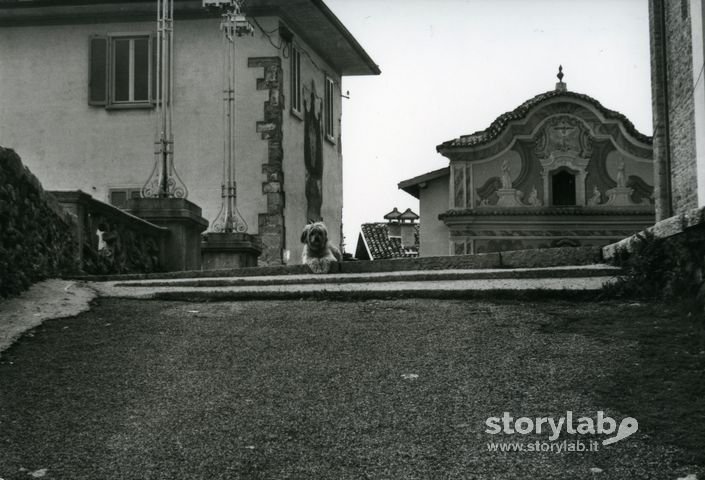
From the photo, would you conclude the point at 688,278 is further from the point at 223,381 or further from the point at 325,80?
the point at 325,80

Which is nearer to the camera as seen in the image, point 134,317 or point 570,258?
point 134,317

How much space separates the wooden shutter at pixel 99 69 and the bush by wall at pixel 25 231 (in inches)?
556

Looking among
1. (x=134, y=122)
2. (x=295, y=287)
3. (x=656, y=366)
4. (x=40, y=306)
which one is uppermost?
(x=134, y=122)

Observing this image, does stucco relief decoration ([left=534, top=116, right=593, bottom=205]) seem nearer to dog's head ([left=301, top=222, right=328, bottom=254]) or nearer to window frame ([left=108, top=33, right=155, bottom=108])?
window frame ([left=108, top=33, right=155, bottom=108])

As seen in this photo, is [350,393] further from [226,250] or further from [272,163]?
[272,163]

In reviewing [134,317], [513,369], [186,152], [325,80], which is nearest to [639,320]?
[513,369]

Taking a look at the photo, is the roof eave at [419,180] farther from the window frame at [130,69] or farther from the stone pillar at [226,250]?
the stone pillar at [226,250]

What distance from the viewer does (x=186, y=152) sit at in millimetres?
24500

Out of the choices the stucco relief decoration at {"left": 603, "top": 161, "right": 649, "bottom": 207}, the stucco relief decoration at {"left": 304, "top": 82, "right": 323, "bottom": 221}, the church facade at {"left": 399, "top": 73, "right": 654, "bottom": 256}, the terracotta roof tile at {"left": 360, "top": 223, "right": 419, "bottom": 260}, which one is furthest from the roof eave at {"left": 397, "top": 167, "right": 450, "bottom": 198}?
the stucco relief decoration at {"left": 304, "top": 82, "right": 323, "bottom": 221}

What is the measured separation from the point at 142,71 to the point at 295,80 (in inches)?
143

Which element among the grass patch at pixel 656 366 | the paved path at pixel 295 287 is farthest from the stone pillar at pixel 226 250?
the grass patch at pixel 656 366

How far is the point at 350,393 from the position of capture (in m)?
5.94

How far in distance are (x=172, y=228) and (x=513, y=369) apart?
9.69 m

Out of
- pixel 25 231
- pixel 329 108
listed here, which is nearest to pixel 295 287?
pixel 25 231
